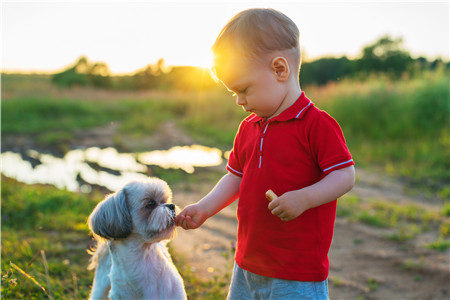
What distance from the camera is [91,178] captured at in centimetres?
749

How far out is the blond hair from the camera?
5.57 feet

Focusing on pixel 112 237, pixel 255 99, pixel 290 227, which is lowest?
pixel 112 237

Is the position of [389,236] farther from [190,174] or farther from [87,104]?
[87,104]

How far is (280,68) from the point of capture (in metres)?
1.73

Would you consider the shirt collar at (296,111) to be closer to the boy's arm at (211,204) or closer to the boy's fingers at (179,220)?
the boy's arm at (211,204)

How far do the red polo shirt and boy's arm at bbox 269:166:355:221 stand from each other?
5 centimetres

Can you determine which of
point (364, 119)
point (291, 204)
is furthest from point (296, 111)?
point (364, 119)

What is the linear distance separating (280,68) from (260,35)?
17cm

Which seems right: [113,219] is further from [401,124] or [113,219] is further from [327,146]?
[401,124]

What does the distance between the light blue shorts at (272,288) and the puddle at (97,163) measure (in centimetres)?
516

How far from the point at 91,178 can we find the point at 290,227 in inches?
253

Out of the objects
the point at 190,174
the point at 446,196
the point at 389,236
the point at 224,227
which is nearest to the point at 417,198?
the point at 446,196

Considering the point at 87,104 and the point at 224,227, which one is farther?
the point at 87,104

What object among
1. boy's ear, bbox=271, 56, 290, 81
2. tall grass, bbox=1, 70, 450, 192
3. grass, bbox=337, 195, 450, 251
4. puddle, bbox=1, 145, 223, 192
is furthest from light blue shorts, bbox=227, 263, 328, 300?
tall grass, bbox=1, 70, 450, 192
